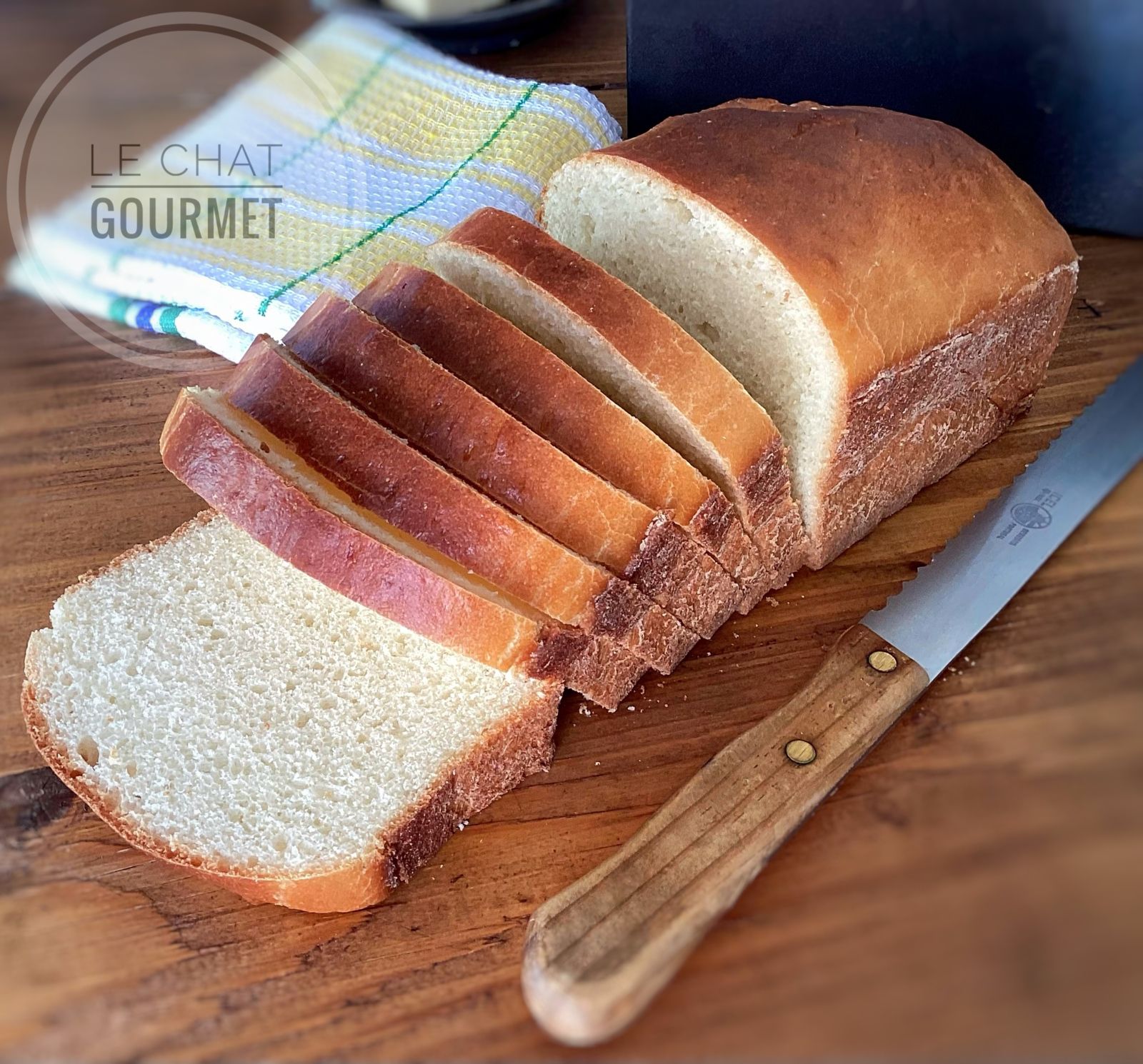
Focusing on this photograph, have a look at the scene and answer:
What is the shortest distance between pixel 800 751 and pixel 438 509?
2.31 ft

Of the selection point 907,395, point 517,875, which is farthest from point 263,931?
point 907,395

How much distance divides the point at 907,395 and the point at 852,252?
0.31 meters

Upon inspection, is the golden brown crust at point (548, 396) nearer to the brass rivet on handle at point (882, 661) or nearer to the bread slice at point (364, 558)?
the bread slice at point (364, 558)

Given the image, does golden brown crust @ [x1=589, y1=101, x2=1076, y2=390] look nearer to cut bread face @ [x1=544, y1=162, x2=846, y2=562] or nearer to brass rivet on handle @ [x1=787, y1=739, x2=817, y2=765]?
cut bread face @ [x1=544, y1=162, x2=846, y2=562]

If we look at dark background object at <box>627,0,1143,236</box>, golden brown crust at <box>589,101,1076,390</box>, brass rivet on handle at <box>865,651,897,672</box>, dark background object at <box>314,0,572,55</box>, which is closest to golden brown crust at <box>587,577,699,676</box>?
brass rivet on handle at <box>865,651,897,672</box>

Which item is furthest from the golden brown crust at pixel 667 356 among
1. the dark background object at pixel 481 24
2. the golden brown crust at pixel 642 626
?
the dark background object at pixel 481 24

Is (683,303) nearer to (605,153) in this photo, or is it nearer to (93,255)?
(605,153)

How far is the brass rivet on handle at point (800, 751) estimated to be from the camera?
1.69 m

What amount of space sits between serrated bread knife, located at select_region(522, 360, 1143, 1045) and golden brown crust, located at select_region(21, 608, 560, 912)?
0.25m

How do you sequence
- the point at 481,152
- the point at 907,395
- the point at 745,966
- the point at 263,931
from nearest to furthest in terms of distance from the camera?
1. the point at 745,966
2. the point at 263,931
3. the point at 907,395
4. the point at 481,152

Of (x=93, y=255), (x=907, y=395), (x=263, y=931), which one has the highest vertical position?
(x=907, y=395)

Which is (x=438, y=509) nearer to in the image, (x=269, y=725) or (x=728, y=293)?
(x=269, y=725)

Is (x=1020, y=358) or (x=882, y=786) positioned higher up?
(x=882, y=786)

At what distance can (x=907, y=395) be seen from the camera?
2.07 m
